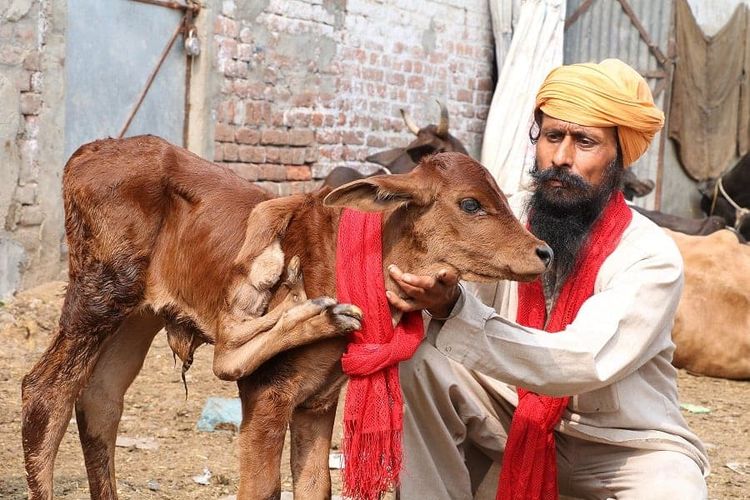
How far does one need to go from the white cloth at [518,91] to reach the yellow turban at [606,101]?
260 inches

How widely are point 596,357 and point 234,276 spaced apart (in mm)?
1222

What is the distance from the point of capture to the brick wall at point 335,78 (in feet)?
29.4

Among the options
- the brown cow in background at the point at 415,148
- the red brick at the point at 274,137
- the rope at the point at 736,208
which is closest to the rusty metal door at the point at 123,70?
the red brick at the point at 274,137

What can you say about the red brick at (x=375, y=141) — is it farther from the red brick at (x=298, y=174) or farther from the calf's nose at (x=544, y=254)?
the calf's nose at (x=544, y=254)

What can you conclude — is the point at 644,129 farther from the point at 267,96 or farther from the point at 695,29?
the point at 695,29

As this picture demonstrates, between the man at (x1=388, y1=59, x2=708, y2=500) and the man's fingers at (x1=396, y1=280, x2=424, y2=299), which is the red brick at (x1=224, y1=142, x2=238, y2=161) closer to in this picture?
the man at (x1=388, y1=59, x2=708, y2=500)

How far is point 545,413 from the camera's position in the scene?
409 cm

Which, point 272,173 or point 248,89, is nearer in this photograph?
point 248,89

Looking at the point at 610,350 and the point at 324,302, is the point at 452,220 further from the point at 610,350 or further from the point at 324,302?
the point at 610,350

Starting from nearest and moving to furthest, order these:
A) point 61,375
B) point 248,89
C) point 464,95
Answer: point 61,375
point 248,89
point 464,95

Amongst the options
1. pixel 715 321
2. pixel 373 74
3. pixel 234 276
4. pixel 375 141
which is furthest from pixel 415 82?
pixel 234 276

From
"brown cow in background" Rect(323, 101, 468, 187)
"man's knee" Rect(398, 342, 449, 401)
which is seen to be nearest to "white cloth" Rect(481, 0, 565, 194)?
"brown cow in background" Rect(323, 101, 468, 187)

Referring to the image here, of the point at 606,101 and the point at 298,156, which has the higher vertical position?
the point at 606,101

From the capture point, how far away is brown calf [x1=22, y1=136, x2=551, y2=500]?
3545mm
